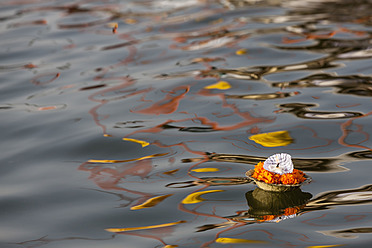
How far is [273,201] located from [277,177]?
10 cm

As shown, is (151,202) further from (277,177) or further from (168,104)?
(168,104)

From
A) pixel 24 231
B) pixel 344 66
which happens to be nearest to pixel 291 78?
pixel 344 66

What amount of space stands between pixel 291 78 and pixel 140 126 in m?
1.19

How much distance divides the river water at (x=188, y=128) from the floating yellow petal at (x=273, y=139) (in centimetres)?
1

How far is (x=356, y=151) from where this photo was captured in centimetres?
272

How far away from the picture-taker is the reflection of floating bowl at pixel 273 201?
7.23 feet

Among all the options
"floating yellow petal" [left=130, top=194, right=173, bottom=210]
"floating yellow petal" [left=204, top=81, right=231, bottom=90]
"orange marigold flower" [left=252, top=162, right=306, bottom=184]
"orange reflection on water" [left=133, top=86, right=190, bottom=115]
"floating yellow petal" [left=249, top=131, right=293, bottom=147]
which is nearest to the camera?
"orange marigold flower" [left=252, top=162, right=306, bottom=184]

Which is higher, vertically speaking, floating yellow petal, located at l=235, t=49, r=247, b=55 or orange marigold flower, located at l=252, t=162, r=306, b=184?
floating yellow petal, located at l=235, t=49, r=247, b=55

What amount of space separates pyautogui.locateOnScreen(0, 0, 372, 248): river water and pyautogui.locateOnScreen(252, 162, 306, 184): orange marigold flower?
3.4 inches

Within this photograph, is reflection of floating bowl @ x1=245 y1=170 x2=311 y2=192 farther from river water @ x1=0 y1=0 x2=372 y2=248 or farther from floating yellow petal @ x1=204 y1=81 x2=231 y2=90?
floating yellow petal @ x1=204 y1=81 x2=231 y2=90

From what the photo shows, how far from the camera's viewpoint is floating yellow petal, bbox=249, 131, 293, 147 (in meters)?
2.87

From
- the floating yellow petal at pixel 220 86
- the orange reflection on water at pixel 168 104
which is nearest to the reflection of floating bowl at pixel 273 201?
the orange reflection on water at pixel 168 104

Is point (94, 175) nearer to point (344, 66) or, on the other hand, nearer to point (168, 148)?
point (168, 148)

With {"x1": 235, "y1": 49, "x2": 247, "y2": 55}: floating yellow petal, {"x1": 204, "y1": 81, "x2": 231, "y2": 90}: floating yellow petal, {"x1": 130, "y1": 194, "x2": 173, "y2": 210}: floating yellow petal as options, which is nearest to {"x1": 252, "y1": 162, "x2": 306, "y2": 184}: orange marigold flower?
{"x1": 130, "y1": 194, "x2": 173, "y2": 210}: floating yellow petal
